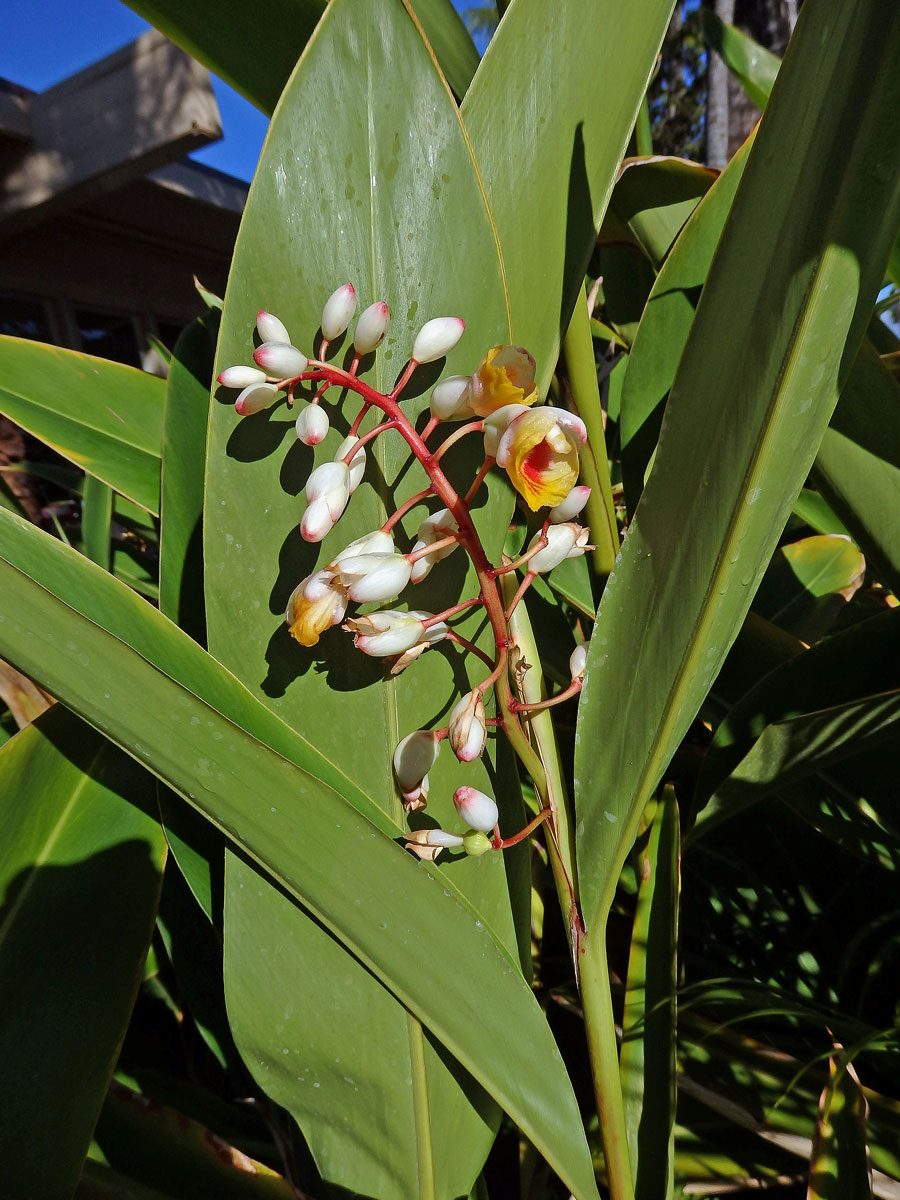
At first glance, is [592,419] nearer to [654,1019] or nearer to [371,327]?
[371,327]

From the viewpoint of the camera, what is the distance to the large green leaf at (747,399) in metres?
0.26

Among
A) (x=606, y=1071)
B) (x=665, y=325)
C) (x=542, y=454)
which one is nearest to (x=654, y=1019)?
(x=606, y=1071)

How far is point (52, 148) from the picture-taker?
2795mm

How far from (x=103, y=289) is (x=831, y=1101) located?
179 inches

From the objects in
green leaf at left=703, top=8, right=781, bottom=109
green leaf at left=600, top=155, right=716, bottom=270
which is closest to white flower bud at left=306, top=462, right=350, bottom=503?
green leaf at left=600, top=155, right=716, bottom=270

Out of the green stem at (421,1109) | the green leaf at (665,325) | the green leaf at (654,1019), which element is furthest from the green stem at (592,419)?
the green stem at (421,1109)

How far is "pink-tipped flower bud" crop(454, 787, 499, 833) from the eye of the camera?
36cm

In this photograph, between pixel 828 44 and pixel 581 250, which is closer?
pixel 828 44

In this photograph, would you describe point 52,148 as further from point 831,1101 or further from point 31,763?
point 831,1101

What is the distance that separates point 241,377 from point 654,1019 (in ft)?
1.38

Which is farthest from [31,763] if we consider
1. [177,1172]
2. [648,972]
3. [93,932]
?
[648,972]

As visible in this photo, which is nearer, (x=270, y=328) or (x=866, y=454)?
(x=270, y=328)

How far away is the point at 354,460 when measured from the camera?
36 cm

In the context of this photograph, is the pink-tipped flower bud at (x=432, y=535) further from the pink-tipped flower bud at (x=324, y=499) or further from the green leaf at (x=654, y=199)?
the green leaf at (x=654, y=199)
